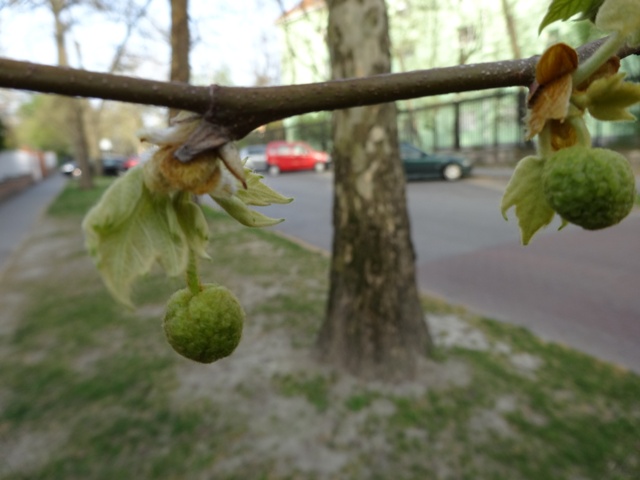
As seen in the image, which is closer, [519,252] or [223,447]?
[223,447]

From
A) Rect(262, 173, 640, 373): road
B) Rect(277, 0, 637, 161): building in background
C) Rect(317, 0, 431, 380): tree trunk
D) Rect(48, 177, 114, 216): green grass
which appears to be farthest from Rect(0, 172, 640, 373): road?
Rect(277, 0, 637, 161): building in background

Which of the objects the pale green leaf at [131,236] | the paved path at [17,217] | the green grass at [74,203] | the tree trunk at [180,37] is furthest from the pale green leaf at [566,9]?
the green grass at [74,203]

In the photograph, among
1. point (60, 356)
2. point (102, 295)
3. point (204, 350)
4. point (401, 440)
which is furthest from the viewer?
point (102, 295)

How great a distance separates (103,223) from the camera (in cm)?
54

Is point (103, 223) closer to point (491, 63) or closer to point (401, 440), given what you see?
point (491, 63)

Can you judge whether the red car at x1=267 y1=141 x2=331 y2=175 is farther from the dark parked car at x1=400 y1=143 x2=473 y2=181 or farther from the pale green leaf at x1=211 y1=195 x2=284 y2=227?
the pale green leaf at x1=211 y1=195 x2=284 y2=227

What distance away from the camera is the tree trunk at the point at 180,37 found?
13.8 feet

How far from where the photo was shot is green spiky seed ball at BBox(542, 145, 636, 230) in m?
0.51

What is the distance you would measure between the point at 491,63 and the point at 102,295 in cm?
872

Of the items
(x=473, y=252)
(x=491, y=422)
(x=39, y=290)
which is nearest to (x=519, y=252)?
(x=473, y=252)

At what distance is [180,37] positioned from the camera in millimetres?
4332

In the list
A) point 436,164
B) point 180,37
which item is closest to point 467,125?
point 436,164

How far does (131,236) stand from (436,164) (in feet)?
55.5

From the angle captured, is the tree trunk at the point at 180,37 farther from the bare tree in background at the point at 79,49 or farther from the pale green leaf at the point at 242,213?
the pale green leaf at the point at 242,213
